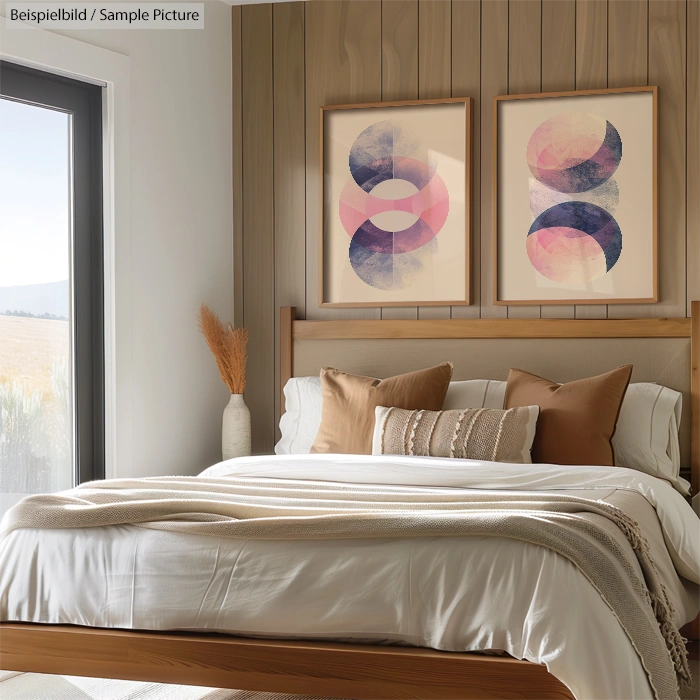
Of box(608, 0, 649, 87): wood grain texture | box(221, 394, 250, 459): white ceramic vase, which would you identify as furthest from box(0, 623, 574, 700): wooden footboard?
box(608, 0, 649, 87): wood grain texture

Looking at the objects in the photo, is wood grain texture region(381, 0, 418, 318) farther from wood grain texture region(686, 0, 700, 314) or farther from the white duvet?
the white duvet

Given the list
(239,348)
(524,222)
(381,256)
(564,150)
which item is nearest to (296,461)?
(239,348)

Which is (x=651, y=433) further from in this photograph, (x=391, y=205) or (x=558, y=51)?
(x=558, y=51)

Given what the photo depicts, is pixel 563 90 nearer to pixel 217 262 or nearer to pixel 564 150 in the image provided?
pixel 564 150

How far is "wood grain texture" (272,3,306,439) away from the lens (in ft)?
14.2

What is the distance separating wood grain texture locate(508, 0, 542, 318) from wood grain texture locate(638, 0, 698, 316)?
479mm

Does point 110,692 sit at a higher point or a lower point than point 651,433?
lower

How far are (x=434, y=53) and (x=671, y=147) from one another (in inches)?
44.5

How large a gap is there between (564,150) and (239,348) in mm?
1682

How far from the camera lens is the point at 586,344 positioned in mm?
3836

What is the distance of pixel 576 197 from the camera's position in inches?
153

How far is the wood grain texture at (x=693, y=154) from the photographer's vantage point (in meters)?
3.74

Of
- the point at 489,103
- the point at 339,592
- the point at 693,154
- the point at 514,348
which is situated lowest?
the point at 339,592

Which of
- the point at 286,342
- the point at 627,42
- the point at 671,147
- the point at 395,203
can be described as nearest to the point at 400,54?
the point at 395,203
